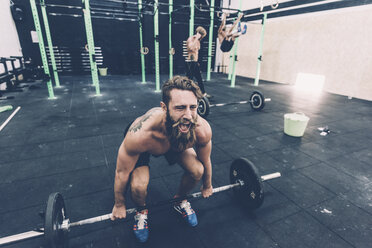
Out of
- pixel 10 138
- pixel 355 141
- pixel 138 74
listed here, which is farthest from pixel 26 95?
pixel 355 141

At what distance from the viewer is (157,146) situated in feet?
4.61

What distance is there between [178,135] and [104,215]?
70cm

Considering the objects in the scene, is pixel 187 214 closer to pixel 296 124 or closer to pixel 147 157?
pixel 147 157

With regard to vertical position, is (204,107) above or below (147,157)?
below

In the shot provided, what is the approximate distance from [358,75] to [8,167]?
785 centimetres

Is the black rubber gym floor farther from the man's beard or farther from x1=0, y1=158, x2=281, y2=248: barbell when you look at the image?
the man's beard

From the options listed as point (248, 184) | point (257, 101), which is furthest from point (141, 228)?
point (257, 101)

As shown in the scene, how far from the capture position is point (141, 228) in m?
1.46

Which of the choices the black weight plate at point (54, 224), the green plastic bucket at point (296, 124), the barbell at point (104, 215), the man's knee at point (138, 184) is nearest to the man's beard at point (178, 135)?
the man's knee at point (138, 184)

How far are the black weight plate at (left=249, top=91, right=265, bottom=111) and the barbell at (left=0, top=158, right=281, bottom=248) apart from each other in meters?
2.83

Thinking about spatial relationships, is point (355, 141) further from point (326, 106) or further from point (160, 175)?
point (160, 175)

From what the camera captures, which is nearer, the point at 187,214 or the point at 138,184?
the point at 138,184

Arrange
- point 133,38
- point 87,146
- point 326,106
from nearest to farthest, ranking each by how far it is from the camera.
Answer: point 87,146, point 326,106, point 133,38

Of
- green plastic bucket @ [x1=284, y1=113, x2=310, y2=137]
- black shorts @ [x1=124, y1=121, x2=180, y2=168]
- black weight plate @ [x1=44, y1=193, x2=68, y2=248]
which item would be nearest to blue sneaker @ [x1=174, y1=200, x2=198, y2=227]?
black shorts @ [x1=124, y1=121, x2=180, y2=168]
